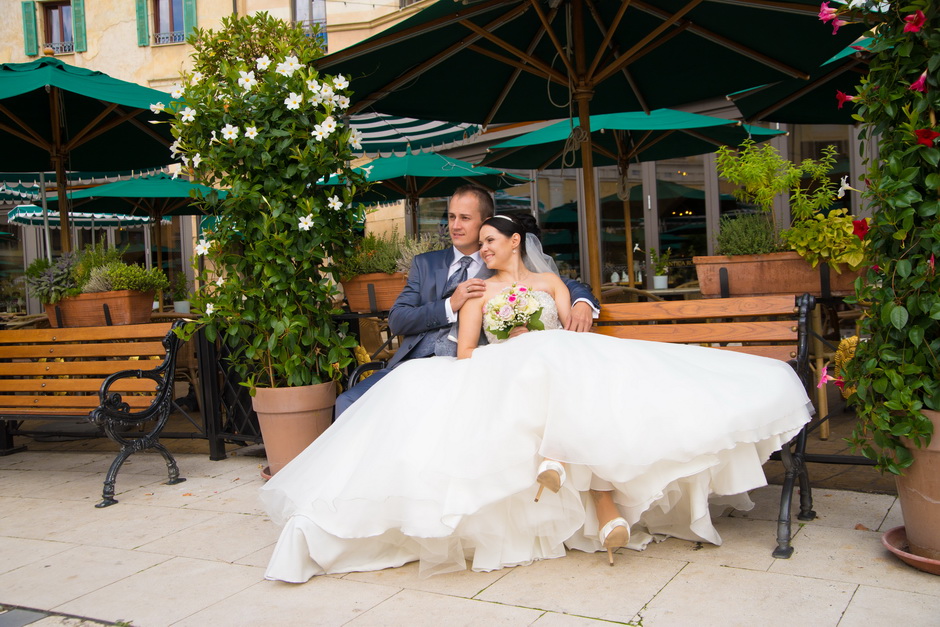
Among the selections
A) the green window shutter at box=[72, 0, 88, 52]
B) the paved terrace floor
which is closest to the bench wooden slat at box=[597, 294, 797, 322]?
the paved terrace floor

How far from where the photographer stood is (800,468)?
3266 millimetres

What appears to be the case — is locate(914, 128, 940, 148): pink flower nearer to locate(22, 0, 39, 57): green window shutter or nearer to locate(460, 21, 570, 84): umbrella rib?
locate(460, 21, 570, 84): umbrella rib

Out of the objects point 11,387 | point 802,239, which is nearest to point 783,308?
point 802,239

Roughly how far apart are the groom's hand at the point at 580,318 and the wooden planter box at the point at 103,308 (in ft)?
11.5

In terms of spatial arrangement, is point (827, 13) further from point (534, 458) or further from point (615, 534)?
point (615, 534)

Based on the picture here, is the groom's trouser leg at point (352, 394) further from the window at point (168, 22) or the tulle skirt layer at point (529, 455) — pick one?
the window at point (168, 22)

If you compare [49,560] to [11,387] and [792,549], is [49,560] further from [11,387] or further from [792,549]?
[792,549]

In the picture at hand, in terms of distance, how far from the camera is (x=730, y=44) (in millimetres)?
4574

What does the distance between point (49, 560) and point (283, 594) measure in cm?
134

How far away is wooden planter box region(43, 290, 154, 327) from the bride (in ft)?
10.2

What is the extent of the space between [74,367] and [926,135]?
16.6 feet

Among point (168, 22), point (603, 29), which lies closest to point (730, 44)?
point (603, 29)

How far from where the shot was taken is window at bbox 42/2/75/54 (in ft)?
66.9

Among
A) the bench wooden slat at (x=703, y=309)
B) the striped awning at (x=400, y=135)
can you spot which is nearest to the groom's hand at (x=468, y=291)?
Result: the bench wooden slat at (x=703, y=309)
